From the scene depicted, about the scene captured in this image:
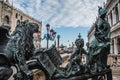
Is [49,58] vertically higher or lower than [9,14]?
lower

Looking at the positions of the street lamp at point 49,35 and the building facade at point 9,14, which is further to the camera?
the building facade at point 9,14

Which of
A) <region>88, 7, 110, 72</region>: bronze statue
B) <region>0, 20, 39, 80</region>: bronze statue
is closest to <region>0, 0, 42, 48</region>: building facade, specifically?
<region>88, 7, 110, 72</region>: bronze statue

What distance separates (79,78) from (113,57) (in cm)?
977

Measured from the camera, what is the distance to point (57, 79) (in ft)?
11.9

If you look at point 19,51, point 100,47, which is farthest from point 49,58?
point 100,47

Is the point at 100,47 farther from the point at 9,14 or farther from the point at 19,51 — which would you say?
the point at 9,14

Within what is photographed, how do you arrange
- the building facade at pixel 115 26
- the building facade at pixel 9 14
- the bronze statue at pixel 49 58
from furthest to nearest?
the building facade at pixel 9 14 → the building facade at pixel 115 26 → the bronze statue at pixel 49 58

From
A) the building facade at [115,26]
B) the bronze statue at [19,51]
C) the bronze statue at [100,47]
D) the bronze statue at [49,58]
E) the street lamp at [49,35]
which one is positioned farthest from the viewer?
the building facade at [115,26]

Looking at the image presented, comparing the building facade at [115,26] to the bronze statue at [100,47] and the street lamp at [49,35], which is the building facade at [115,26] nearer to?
the street lamp at [49,35]

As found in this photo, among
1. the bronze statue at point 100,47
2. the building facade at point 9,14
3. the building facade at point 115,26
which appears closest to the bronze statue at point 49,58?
the bronze statue at point 100,47

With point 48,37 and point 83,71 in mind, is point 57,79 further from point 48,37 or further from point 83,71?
Answer: point 48,37

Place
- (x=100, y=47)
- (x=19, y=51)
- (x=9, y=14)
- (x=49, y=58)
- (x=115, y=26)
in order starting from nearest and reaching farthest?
(x=19, y=51)
(x=49, y=58)
(x=100, y=47)
(x=115, y=26)
(x=9, y=14)

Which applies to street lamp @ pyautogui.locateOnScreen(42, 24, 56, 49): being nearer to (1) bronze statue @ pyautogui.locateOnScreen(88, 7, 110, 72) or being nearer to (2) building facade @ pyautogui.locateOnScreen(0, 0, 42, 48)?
(1) bronze statue @ pyautogui.locateOnScreen(88, 7, 110, 72)

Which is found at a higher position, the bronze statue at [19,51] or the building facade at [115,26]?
the building facade at [115,26]
